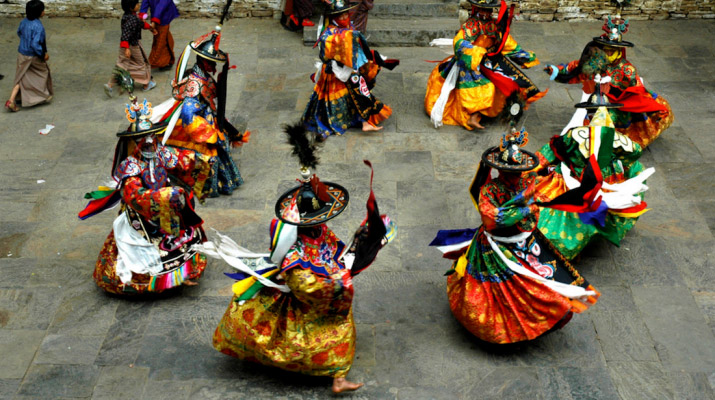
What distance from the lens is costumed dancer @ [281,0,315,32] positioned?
10461mm

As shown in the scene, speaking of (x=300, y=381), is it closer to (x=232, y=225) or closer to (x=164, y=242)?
(x=164, y=242)

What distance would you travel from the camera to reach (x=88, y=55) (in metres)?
10.1

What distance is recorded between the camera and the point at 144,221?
542 centimetres

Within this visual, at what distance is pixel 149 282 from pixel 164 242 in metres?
0.35

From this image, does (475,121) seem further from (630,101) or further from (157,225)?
(157,225)

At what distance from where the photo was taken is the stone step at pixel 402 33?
10.1 meters

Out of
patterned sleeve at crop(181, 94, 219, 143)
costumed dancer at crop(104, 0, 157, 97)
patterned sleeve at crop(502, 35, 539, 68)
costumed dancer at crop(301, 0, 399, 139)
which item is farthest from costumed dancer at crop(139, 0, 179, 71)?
patterned sleeve at crop(502, 35, 539, 68)

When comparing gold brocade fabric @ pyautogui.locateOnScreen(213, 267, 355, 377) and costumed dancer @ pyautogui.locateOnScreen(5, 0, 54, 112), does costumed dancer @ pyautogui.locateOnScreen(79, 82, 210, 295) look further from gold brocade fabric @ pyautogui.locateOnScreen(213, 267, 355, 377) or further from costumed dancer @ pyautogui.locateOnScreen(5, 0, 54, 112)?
costumed dancer @ pyautogui.locateOnScreen(5, 0, 54, 112)

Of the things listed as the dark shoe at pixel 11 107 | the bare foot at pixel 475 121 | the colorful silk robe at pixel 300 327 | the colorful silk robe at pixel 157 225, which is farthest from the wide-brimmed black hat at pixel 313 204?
the dark shoe at pixel 11 107

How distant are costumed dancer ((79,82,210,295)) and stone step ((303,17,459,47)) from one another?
16.5 ft

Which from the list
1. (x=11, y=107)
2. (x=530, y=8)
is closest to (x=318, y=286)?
(x=11, y=107)

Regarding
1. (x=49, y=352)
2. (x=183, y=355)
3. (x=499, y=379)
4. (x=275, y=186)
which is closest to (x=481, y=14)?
(x=275, y=186)

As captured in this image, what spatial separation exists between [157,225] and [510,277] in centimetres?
276

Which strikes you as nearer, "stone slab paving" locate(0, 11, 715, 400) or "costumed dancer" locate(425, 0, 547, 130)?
"stone slab paving" locate(0, 11, 715, 400)
